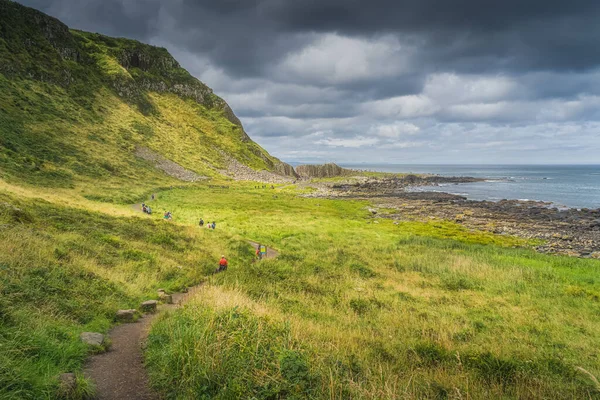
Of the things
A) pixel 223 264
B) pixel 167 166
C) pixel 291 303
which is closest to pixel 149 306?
pixel 291 303

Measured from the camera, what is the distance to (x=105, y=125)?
343 ft

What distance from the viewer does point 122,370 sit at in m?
8.71

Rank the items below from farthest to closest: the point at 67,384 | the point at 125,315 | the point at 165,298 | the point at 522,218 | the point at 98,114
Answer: the point at 98,114 → the point at 522,218 → the point at 165,298 → the point at 125,315 → the point at 67,384

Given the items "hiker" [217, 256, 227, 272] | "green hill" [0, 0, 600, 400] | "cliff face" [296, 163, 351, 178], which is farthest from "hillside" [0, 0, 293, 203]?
"hiker" [217, 256, 227, 272]

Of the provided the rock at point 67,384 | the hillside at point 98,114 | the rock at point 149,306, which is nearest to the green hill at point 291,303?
the rock at point 67,384

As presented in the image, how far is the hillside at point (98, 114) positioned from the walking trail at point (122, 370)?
130ft

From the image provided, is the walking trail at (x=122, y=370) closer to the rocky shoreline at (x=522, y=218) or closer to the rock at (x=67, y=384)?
the rock at (x=67, y=384)

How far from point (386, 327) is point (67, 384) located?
1108cm

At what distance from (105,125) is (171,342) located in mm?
114444

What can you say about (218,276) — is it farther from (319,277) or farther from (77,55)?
(77,55)

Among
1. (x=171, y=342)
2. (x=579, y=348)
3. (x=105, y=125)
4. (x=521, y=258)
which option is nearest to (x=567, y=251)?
(x=521, y=258)

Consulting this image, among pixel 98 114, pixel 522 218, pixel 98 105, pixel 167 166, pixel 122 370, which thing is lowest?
pixel 522 218

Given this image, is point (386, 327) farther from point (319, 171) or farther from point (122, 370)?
point (319, 171)

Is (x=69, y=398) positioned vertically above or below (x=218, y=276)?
above
